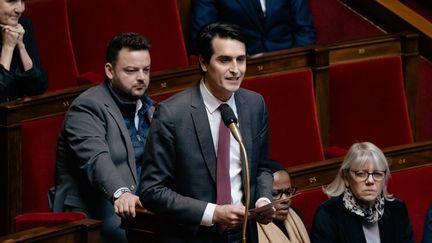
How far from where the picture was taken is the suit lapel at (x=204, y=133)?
80 cm

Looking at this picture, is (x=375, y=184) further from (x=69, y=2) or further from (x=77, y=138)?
(x=69, y=2)

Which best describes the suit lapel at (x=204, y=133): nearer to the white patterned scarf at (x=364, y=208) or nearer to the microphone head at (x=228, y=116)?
the microphone head at (x=228, y=116)

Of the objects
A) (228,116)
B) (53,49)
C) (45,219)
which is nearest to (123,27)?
(53,49)

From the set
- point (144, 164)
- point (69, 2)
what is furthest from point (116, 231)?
point (69, 2)

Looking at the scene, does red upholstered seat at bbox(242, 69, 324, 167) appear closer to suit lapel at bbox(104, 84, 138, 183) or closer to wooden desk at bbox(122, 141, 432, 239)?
wooden desk at bbox(122, 141, 432, 239)

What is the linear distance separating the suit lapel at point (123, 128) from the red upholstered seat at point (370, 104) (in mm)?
361

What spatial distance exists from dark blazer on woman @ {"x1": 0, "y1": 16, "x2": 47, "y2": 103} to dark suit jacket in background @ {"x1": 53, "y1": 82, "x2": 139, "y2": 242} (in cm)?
11

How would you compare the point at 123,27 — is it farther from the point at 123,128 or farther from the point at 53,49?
the point at 123,128

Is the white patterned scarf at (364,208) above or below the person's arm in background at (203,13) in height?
below

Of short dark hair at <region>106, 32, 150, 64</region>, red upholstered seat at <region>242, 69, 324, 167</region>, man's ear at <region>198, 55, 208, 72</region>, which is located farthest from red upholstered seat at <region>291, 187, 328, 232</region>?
man's ear at <region>198, 55, 208, 72</region>

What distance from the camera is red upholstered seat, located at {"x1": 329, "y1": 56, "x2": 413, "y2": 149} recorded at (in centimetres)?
130

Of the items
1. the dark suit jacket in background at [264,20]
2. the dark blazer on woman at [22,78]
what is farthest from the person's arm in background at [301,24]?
the dark blazer on woman at [22,78]

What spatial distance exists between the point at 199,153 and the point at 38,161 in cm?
31

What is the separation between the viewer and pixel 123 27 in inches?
50.7
